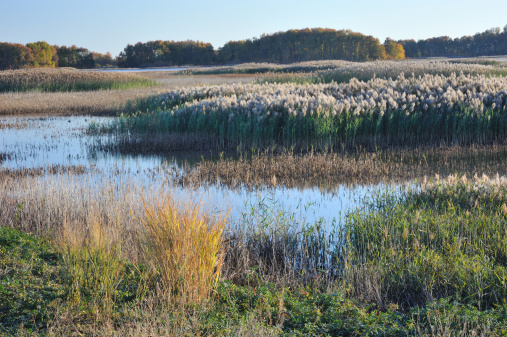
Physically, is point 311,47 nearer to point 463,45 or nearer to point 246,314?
point 463,45

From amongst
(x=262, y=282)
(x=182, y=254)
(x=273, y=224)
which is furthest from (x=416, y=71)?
(x=182, y=254)

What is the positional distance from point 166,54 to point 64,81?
181 ft

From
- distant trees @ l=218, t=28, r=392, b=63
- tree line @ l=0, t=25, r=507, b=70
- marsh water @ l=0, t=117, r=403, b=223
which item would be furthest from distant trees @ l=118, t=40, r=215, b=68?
marsh water @ l=0, t=117, r=403, b=223

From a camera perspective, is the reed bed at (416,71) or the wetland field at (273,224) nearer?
the wetland field at (273,224)

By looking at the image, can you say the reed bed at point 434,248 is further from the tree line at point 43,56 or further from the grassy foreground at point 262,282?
the tree line at point 43,56

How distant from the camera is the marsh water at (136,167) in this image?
764 cm

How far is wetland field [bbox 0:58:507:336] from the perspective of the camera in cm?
405

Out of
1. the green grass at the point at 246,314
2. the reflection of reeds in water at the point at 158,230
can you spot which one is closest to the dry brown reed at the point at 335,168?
the reflection of reeds in water at the point at 158,230

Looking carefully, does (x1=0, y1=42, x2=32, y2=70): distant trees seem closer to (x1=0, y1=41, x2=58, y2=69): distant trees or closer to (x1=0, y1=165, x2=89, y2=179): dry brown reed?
(x1=0, y1=41, x2=58, y2=69): distant trees

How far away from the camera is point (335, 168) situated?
10.4 m

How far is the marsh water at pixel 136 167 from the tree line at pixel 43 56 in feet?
198

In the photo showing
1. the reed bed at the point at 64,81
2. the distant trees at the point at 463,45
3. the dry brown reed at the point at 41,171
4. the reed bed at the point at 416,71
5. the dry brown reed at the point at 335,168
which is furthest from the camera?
the distant trees at the point at 463,45

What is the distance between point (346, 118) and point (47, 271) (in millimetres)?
10041

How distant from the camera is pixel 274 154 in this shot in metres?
12.5
